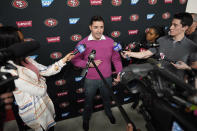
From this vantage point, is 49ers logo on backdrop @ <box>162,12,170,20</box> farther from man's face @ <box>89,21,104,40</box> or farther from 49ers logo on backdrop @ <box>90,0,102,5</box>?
man's face @ <box>89,21,104,40</box>

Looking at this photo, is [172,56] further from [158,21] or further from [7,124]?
[7,124]

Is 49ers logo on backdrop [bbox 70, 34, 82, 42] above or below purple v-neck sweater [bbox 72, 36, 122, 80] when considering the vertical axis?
above

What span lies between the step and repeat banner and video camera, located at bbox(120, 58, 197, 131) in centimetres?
150

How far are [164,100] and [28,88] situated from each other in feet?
3.45

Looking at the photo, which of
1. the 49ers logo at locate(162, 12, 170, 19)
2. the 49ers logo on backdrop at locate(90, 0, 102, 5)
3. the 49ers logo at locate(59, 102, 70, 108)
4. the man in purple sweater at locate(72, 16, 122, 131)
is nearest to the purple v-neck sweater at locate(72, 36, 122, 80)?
the man in purple sweater at locate(72, 16, 122, 131)

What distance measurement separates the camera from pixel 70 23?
6.34 feet

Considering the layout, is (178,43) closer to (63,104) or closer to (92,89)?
(92,89)

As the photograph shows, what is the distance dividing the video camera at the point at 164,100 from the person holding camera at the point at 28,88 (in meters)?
0.88

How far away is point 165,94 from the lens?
24.0 inches

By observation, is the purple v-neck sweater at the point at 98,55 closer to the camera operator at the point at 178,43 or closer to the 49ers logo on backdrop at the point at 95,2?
the camera operator at the point at 178,43

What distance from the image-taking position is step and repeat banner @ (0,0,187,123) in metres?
1.71

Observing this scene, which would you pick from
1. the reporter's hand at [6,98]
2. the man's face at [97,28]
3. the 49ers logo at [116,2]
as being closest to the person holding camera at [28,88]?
the reporter's hand at [6,98]

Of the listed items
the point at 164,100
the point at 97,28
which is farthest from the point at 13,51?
the point at 97,28

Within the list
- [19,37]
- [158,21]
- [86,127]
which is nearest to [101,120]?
[86,127]
